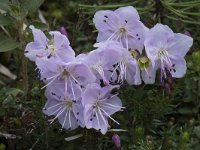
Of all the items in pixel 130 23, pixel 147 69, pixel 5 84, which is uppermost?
pixel 130 23

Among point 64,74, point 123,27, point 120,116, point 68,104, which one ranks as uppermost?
point 123,27

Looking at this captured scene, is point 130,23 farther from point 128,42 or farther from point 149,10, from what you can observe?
point 149,10

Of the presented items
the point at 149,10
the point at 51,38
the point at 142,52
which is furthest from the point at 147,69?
the point at 149,10

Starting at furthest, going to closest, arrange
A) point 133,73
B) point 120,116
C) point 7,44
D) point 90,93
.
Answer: point 7,44
point 120,116
point 133,73
point 90,93

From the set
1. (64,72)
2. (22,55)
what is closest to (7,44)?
(22,55)

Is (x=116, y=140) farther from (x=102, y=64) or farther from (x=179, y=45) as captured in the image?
(x=179, y=45)

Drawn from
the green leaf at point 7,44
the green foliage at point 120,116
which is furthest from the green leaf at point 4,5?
the green leaf at point 7,44

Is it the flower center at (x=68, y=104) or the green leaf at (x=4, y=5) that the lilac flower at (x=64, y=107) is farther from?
the green leaf at (x=4, y=5)
